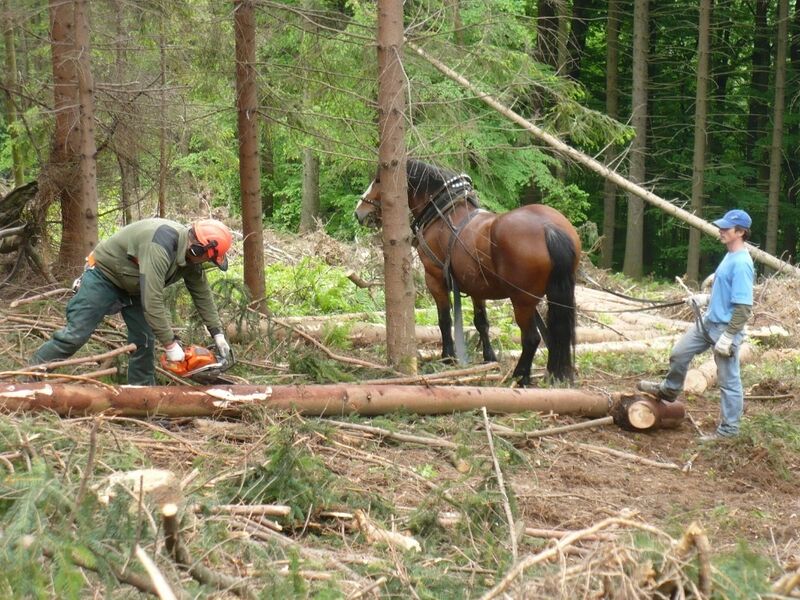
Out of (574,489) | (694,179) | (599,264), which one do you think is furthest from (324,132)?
(599,264)

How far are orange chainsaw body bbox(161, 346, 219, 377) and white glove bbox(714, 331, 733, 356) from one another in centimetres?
429

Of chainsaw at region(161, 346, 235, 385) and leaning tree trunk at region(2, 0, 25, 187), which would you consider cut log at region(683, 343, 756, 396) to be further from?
leaning tree trunk at region(2, 0, 25, 187)

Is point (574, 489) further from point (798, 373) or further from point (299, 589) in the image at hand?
point (798, 373)

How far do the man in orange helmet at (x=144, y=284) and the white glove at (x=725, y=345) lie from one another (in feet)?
13.8

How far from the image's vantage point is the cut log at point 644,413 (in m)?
8.34

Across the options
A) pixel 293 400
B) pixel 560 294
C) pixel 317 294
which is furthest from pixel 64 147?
pixel 560 294

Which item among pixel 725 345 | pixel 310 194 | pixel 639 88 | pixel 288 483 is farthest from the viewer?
pixel 310 194

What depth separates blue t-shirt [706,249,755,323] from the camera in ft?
25.3

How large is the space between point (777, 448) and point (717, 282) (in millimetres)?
1494

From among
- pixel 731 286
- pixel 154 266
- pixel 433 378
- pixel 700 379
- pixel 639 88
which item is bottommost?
pixel 700 379

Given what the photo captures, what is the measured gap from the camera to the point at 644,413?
8.36 metres

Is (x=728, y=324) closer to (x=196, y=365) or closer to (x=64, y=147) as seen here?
(x=196, y=365)

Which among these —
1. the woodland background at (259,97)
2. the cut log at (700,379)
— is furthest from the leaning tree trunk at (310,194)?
the cut log at (700,379)

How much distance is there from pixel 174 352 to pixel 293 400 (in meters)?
1.03
